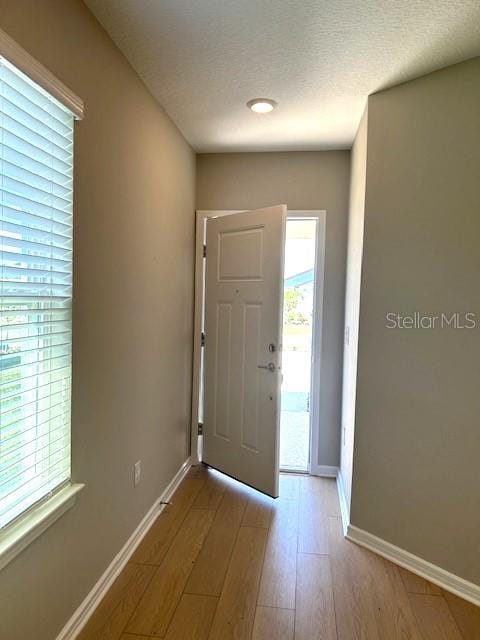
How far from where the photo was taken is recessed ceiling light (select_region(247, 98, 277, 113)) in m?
2.35

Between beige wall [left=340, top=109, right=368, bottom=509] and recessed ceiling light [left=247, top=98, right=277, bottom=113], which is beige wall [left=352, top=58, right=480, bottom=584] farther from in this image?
recessed ceiling light [left=247, top=98, right=277, bottom=113]

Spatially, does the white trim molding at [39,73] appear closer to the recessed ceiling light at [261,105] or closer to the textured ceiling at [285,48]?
the textured ceiling at [285,48]

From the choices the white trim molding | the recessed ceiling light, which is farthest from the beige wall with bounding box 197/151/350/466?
the white trim molding

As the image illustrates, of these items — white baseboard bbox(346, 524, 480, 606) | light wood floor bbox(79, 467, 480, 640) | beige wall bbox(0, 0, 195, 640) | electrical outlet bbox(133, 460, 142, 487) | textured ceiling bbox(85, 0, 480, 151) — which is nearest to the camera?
beige wall bbox(0, 0, 195, 640)

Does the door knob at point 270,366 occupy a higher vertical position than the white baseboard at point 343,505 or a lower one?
higher

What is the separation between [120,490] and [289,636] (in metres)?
0.96

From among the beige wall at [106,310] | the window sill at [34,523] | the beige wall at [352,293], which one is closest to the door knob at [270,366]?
the beige wall at [352,293]

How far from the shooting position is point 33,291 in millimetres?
1390

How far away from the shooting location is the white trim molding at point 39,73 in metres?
1.18

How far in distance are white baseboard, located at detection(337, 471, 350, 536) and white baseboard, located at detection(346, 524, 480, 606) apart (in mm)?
64

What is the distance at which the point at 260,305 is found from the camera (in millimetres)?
2887

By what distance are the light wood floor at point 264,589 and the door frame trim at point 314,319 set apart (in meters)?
0.69

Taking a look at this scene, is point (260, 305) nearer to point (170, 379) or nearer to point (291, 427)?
point (170, 379)

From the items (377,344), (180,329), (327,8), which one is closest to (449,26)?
(327,8)
